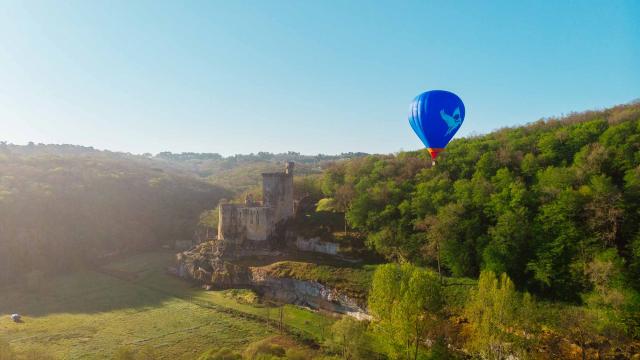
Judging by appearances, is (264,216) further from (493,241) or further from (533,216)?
(533,216)

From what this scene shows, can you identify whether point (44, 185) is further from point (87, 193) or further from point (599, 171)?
point (599, 171)

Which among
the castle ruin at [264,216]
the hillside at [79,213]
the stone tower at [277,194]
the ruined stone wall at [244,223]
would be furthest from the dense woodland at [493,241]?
the ruined stone wall at [244,223]

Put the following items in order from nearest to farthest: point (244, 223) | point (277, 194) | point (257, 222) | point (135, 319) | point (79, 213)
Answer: point (135, 319)
point (257, 222)
point (277, 194)
point (244, 223)
point (79, 213)

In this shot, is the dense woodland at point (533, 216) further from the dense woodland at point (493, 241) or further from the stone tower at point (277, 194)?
the stone tower at point (277, 194)

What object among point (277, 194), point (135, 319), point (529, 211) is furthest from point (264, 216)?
point (529, 211)

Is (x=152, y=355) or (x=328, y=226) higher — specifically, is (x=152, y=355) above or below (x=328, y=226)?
below

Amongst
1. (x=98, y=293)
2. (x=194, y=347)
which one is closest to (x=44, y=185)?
(x=98, y=293)
